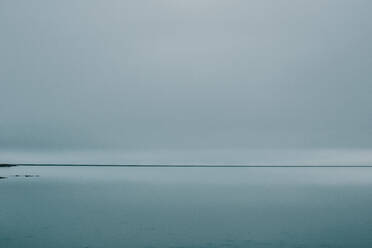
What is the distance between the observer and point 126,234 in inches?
1160

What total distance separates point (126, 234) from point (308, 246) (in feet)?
40.3

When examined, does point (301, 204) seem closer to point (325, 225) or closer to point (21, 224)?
point (325, 225)

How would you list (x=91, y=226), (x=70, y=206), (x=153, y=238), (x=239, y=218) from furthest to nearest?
(x=70, y=206)
(x=239, y=218)
(x=91, y=226)
(x=153, y=238)

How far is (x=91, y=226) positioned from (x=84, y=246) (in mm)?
7240

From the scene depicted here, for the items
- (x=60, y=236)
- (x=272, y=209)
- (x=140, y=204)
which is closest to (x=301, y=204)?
(x=272, y=209)

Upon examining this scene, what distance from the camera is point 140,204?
159 ft

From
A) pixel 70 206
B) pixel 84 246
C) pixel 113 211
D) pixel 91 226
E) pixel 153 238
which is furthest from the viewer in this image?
pixel 70 206

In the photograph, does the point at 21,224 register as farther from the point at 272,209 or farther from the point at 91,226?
the point at 272,209

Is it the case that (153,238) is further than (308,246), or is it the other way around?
(153,238)

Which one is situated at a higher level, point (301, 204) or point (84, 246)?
point (301, 204)

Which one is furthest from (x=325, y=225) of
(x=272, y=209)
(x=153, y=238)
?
(x=153, y=238)

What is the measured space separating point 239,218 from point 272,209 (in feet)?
27.1

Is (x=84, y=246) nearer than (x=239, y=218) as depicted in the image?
Yes

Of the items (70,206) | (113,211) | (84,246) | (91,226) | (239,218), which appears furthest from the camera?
(70,206)
